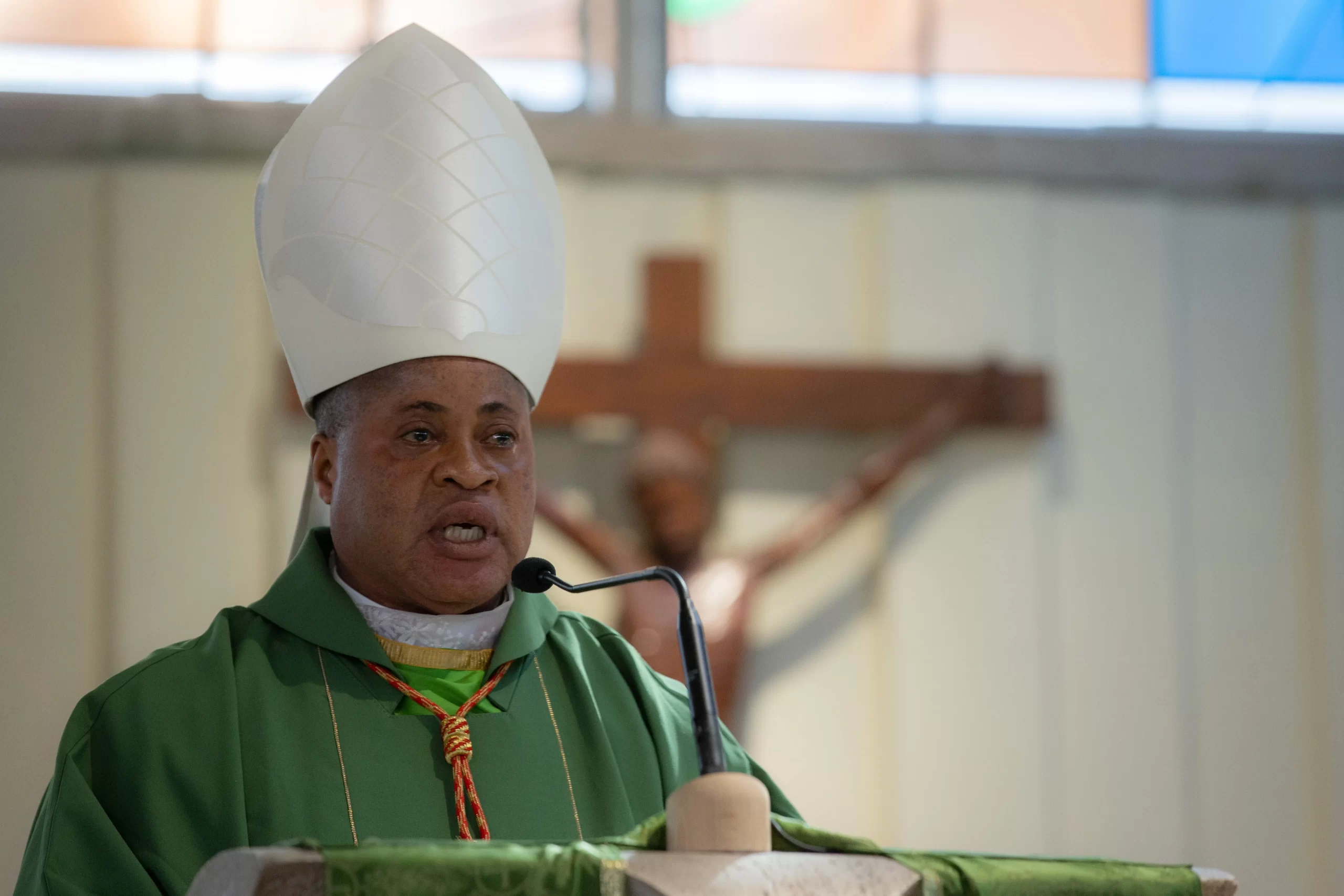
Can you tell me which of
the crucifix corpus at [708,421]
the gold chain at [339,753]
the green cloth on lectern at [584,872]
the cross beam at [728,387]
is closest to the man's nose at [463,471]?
the gold chain at [339,753]

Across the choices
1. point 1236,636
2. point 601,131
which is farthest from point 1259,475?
point 601,131

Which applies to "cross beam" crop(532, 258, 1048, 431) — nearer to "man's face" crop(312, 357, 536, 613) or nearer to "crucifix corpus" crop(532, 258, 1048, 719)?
"crucifix corpus" crop(532, 258, 1048, 719)

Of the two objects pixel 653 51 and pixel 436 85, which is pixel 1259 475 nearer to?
pixel 653 51

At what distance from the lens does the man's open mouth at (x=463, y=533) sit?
1.93m

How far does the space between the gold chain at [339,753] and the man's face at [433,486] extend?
0.35 ft

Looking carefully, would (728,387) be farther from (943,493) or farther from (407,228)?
(407,228)

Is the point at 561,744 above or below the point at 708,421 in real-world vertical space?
below

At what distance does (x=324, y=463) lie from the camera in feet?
6.73

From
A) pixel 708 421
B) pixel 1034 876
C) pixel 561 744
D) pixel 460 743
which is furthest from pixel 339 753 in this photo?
pixel 708 421

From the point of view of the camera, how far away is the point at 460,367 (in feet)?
6.57

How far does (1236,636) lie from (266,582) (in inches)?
107

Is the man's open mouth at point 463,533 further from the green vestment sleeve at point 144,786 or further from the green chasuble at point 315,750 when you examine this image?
the green vestment sleeve at point 144,786

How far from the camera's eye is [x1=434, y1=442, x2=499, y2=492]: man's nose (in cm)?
191

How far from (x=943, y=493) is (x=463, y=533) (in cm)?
274
